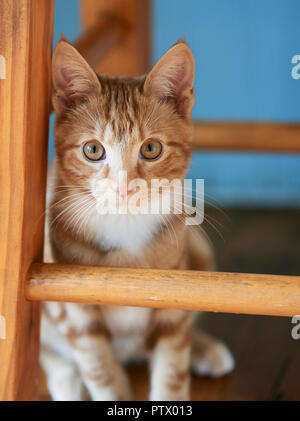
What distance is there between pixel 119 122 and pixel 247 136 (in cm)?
52

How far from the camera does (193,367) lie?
111 cm

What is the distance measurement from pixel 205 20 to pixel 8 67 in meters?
1.05

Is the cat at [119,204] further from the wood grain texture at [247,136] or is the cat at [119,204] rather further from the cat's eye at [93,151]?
the wood grain texture at [247,136]

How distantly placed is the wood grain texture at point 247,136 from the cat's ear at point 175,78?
43cm

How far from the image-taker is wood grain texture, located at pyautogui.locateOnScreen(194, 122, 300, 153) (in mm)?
1229

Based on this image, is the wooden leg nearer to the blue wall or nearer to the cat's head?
the cat's head

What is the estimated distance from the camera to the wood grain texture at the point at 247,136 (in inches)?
48.4

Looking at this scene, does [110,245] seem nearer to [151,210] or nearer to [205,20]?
[151,210]

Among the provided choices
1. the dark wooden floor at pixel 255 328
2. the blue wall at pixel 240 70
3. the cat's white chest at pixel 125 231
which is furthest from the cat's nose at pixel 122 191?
the blue wall at pixel 240 70

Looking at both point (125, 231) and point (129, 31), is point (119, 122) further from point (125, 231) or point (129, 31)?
point (129, 31)

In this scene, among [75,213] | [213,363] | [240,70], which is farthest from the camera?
[240,70]

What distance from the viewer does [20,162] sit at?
721mm

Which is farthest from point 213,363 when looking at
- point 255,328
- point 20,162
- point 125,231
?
point 20,162

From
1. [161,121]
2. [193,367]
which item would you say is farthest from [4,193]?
[193,367]
